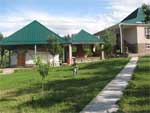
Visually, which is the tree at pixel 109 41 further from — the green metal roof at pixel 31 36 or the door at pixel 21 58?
the door at pixel 21 58

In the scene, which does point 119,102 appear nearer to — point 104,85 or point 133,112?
point 133,112

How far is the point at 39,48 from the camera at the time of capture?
46.7 meters

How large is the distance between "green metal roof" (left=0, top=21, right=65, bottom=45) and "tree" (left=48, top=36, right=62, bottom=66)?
962 mm

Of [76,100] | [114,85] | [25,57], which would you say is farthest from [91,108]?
[25,57]

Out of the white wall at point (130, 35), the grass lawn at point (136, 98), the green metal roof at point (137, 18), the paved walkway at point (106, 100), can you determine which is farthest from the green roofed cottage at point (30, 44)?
the paved walkway at point (106, 100)

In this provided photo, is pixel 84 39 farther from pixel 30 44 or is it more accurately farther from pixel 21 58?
pixel 21 58

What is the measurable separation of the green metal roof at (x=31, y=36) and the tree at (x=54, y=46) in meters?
0.96

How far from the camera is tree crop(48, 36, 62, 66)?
141ft

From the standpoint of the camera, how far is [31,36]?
149ft

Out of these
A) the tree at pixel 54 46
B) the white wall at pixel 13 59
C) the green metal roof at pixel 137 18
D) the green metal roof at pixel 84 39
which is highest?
the green metal roof at pixel 137 18

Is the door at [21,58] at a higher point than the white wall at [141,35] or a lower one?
lower

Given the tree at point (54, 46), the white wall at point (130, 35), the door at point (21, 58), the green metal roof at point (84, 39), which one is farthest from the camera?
the white wall at point (130, 35)

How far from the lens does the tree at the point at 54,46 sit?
43119 millimetres

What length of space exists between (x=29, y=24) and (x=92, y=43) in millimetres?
8981
